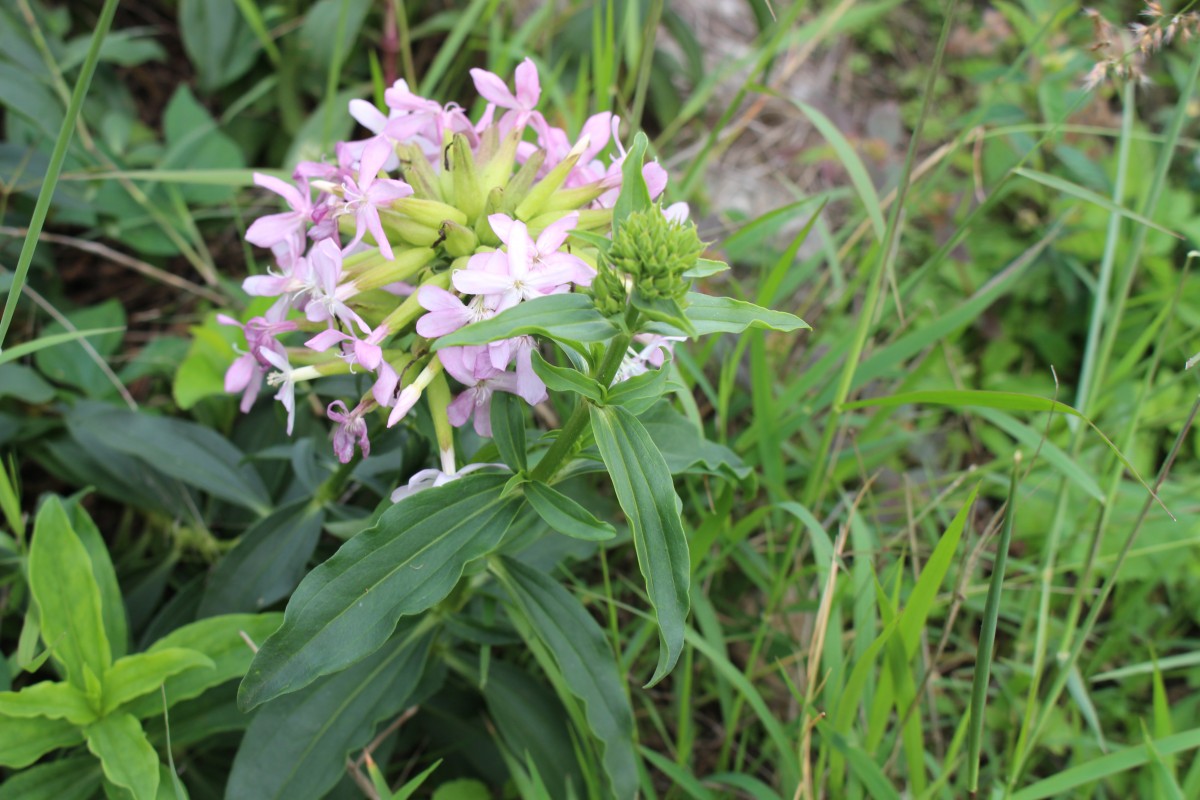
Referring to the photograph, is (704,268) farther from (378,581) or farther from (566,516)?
(378,581)

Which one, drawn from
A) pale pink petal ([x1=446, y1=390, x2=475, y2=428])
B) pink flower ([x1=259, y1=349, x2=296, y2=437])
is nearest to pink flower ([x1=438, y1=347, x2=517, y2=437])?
pale pink petal ([x1=446, y1=390, x2=475, y2=428])

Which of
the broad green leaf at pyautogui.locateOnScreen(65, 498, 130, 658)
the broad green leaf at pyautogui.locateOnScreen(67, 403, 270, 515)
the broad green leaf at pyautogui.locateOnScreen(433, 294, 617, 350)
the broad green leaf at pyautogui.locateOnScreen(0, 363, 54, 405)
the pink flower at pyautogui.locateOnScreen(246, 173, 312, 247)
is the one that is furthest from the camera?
the broad green leaf at pyautogui.locateOnScreen(0, 363, 54, 405)

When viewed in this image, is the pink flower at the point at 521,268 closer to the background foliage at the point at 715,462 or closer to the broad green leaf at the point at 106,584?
the background foliage at the point at 715,462

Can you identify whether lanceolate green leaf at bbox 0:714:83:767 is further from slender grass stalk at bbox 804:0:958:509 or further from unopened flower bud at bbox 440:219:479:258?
slender grass stalk at bbox 804:0:958:509

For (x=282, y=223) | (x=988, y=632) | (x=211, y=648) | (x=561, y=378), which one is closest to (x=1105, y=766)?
(x=988, y=632)

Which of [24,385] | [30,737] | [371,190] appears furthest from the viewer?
[24,385]

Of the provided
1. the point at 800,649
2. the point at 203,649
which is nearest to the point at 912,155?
the point at 800,649
